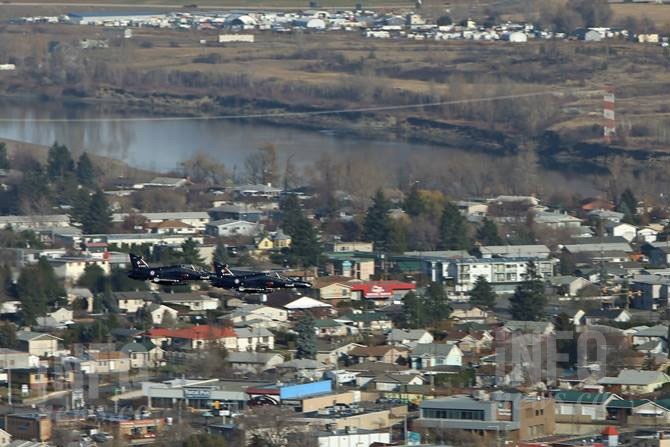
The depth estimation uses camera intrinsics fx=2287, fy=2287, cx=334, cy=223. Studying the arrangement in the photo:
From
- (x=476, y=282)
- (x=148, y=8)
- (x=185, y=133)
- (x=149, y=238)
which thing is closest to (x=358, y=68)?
(x=185, y=133)

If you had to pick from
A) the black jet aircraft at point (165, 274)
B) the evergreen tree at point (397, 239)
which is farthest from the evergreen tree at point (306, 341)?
the evergreen tree at point (397, 239)

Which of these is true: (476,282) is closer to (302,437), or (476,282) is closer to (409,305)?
(409,305)

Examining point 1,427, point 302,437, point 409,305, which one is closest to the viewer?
point 302,437

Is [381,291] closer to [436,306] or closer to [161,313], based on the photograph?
[436,306]

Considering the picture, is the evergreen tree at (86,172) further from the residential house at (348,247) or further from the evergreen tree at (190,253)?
the evergreen tree at (190,253)

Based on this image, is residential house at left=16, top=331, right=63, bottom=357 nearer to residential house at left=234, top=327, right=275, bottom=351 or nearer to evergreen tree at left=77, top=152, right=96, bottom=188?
residential house at left=234, top=327, right=275, bottom=351

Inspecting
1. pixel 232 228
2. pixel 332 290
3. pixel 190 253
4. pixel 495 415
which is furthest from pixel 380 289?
pixel 495 415
